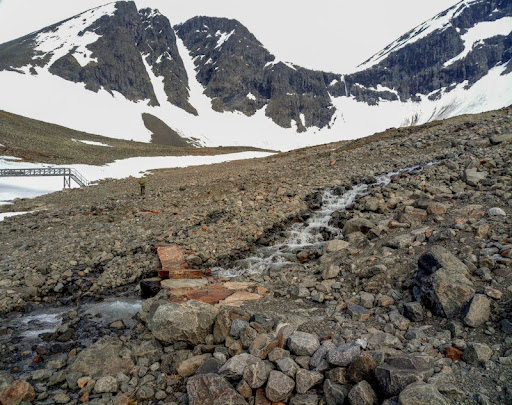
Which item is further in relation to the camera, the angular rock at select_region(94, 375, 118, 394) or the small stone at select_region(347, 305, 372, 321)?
the small stone at select_region(347, 305, 372, 321)

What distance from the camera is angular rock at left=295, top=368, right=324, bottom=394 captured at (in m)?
4.37

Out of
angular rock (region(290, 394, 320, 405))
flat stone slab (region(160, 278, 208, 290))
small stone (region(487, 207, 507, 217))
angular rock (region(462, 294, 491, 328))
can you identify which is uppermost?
small stone (region(487, 207, 507, 217))

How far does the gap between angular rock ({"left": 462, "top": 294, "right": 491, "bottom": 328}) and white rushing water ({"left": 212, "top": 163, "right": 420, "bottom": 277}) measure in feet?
17.0

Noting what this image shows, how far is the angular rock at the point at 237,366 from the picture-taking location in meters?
4.69

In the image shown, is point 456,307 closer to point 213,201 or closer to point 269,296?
point 269,296

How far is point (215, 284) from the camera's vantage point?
8.66 metres

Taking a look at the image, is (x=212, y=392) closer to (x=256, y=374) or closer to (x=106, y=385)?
(x=256, y=374)

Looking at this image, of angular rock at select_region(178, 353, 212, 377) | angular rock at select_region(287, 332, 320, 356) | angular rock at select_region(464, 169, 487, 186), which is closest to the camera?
angular rock at select_region(287, 332, 320, 356)

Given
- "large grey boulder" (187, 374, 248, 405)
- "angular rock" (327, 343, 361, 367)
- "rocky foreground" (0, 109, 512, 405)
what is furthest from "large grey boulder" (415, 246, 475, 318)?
"large grey boulder" (187, 374, 248, 405)

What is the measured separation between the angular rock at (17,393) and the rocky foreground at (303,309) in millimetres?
17

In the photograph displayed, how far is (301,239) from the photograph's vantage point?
11656 mm

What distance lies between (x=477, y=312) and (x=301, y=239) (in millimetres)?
6981

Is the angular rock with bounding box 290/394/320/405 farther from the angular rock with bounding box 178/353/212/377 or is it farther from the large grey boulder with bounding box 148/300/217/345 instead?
the large grey boulder with bounding box 148/300/217/345

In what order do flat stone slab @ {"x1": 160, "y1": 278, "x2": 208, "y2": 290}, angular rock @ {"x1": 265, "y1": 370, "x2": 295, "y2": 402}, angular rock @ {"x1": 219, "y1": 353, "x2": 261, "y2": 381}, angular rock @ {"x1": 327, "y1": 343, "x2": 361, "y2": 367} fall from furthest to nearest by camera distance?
flat stone slab @ {"x1": 160, "y1": 278, "x2": 208, "y2": 290}
angular rock @ {"x1": 219, "y1": 353, "x2": 261, "y2": 381}
angular rock @ {"x1": 327, "y1": 343, "x2": 361, "y2": 367}
angular rock @ {"x1": 265, "y1": 370, "x2": 295, "y2": 402}
